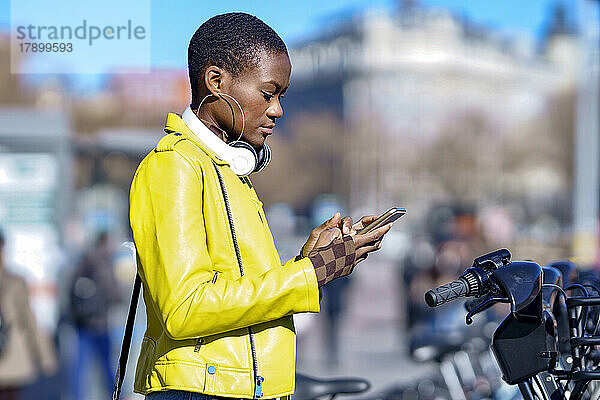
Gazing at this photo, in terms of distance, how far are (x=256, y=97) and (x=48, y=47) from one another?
73.1 inches

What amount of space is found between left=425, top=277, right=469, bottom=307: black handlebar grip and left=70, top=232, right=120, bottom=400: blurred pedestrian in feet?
14.5

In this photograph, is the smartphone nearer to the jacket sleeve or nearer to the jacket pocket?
the jacket sleeve

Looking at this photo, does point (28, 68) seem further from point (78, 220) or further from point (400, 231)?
point (400, 231)

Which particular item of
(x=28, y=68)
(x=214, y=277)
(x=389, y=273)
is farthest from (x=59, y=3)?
(x=389, y=273)

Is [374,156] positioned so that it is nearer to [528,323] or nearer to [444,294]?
[528,323]

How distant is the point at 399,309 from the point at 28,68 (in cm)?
1061

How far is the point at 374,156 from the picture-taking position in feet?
67.8

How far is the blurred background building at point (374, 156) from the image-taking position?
6629 millimetres

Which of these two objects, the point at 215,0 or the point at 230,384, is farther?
the point at 215,0

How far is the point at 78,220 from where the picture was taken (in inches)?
313

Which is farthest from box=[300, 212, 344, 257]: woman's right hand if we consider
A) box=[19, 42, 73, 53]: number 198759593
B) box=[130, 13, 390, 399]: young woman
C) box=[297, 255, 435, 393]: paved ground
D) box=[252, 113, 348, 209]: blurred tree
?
box=[252, 113, 348, 209]: blurred tree

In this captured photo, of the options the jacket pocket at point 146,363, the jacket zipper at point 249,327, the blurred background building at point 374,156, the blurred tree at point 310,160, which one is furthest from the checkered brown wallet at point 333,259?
the blurred tree at point 310,160

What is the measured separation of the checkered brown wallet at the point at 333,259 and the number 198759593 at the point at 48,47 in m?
2.04

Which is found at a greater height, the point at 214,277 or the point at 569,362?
the point at 214,277
